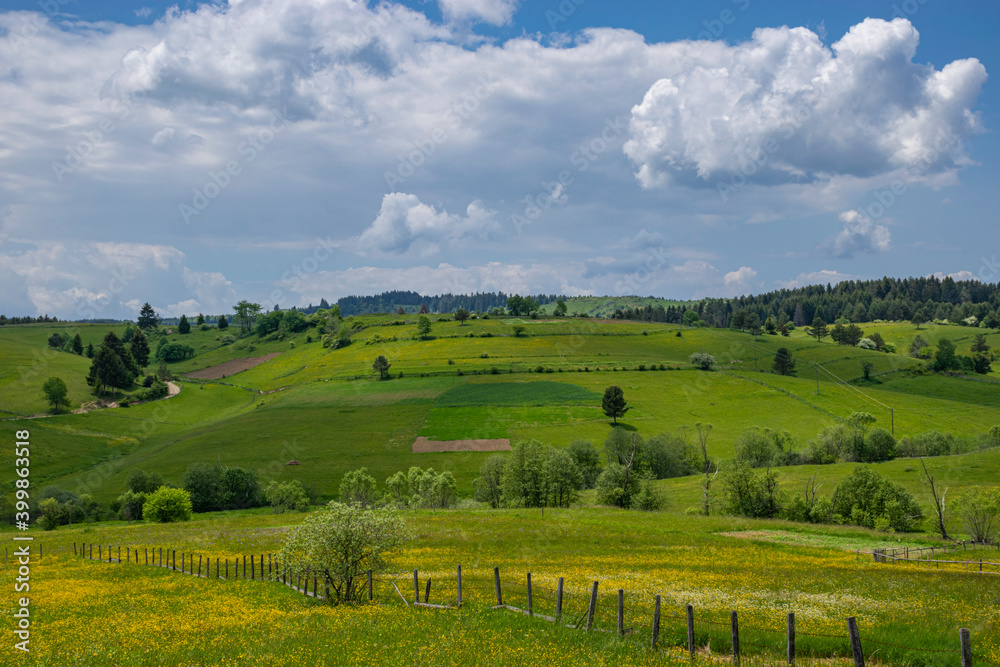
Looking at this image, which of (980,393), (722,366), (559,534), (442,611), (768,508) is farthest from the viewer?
(722,366)

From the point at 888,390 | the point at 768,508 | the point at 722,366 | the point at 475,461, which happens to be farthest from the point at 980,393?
the point at 475,461

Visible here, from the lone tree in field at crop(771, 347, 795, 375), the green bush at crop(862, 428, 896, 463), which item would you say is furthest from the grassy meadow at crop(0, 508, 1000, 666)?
the lone tree in field at crop(771, 347, 795, 375)

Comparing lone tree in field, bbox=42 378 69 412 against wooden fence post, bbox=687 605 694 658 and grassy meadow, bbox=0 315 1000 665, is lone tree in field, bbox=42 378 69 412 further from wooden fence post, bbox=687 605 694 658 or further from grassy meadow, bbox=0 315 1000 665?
wooden fence post, bbox=687 605 694 658

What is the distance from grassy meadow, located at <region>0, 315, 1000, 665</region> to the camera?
16688mm

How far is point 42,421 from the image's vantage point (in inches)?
4914

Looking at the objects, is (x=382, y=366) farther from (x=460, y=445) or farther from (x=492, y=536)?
(x=492, y=536)

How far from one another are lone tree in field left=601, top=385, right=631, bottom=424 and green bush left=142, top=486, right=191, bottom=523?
279 ft

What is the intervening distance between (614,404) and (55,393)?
137062 millimetres

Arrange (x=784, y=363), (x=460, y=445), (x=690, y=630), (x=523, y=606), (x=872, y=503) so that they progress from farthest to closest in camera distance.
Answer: (x=784, y=363) → (x=460, y=445) → (x=872, y=503) → (x=523, y=606) → (x=690, y=630)

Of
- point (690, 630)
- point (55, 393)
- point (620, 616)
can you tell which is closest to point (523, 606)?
point (620, 616)

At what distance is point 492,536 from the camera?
A: 153 feet

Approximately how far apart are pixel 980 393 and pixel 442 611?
191 meters

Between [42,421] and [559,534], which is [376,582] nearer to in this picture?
[559,534]

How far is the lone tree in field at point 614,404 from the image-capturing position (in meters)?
126
